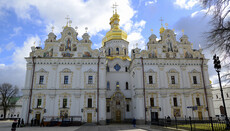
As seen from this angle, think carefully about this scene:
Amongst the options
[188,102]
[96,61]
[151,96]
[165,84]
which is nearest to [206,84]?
[188,102]

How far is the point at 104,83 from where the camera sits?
1097 inches

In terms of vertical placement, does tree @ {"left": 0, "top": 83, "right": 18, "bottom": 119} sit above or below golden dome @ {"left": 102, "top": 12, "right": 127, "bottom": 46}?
below

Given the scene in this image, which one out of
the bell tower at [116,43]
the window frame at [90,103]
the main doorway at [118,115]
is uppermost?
the bell tower at [116,43]

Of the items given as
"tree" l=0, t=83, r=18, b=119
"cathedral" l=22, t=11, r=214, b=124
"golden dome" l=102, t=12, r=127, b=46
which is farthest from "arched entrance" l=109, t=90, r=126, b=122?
"tree" l=0, t=83, r=18, b=119

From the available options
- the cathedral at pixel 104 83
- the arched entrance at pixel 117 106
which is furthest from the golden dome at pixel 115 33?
the arched entrance at pixel 117 106

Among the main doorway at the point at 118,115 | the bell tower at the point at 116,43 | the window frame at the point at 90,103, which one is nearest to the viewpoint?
the window frame at the point at 90,103

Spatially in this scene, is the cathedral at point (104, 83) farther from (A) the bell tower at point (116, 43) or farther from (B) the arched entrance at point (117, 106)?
(A) the bell tower at point (116, 43)

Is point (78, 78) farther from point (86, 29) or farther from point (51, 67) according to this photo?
point (86, 29)

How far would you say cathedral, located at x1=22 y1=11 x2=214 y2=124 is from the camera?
26.6m

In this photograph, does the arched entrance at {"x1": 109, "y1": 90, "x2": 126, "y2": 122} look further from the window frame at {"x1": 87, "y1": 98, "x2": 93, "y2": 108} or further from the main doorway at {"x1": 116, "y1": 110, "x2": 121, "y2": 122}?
the window frame at {"x1": 87, "y1": 98, "x2": 93, "y2": 108}

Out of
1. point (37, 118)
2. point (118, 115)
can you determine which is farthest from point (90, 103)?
point (37, 118)

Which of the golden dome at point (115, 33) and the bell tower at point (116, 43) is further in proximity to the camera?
the golden dome at point (115, 33)

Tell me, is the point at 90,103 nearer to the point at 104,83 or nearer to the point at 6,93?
the point at 104,83

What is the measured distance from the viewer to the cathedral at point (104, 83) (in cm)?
2664
